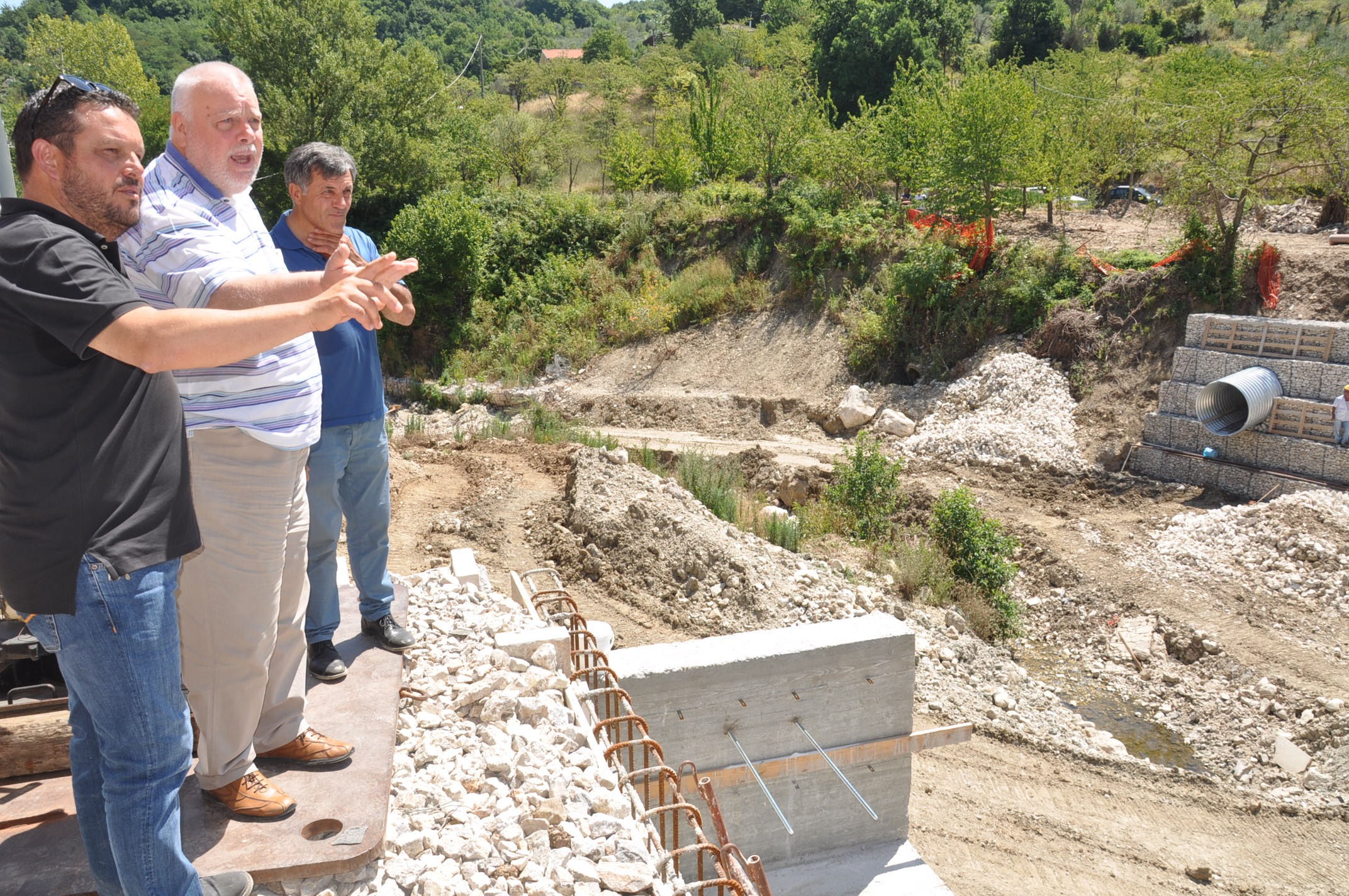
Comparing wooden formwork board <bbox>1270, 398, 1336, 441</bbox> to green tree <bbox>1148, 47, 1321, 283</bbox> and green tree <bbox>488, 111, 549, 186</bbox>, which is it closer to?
green tree <bbox>1148, 47, 1321, 283</bbox>

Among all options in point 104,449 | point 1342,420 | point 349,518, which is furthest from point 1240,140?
point 104,449

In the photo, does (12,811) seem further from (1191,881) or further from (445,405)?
(445,405)

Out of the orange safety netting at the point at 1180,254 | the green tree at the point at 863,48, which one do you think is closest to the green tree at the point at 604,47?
the green tree at the point at 863,48

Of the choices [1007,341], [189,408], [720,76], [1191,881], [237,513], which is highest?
[720,76]

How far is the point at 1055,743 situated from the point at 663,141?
69.4 ft

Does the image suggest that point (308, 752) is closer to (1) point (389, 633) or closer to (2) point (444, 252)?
(1) point (389, 633)

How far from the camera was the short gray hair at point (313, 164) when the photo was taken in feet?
10.5

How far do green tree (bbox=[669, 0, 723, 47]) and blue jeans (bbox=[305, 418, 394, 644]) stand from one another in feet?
190

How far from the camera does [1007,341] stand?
15164 millimetres

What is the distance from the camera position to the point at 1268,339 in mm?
11539

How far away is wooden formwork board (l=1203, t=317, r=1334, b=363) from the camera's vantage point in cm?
1111

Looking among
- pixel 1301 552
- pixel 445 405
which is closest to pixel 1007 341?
pixel 1301 552

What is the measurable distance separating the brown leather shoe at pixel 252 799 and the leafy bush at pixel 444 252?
18.1m

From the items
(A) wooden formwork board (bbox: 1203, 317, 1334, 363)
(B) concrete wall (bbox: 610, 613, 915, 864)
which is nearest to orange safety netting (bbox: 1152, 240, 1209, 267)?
(A) wooden formwork board (bbox: 1203, 317, 1334, 363)
